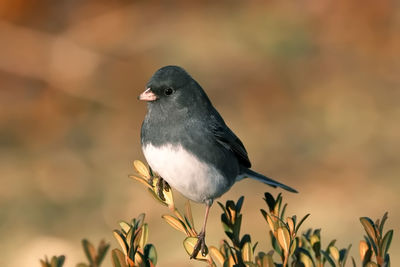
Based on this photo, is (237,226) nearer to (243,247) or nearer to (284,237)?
(243,247)

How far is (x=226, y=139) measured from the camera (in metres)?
2.60

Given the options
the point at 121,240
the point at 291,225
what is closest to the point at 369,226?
the point at 291,225

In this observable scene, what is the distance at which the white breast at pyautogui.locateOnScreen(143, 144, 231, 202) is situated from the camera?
2.27 meters

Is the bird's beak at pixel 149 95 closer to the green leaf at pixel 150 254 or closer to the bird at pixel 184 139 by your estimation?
the bird at pixel 184 139

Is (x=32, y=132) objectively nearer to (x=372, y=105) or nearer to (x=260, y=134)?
(x=260, y=134)

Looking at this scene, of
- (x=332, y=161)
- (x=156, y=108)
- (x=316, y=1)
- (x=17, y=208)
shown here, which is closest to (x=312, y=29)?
(x=316, y=1)

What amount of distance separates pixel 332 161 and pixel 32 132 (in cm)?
223

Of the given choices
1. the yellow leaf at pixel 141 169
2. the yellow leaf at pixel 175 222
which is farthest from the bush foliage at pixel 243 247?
the yellow leaf at pixel 141 169

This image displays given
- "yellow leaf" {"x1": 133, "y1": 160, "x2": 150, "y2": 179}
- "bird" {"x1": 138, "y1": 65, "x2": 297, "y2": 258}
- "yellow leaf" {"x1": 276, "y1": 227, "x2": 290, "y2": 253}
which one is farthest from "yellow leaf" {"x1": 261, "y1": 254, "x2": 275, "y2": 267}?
"bird" {"x1": 138, "y1": 65, "x2": 297, "y2": 258}

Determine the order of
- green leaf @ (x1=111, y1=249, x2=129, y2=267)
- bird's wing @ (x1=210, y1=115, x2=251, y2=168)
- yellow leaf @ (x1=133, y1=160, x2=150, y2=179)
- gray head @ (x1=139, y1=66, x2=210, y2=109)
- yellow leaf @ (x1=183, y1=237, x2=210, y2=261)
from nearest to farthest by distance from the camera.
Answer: green leaf @ (x1=111, y1=249, x2=129, y2=267) < yellow leaf @ (x1=183, y1=237, x2=210, y2=261) < yellow leaf @ (x1=133, y1=160, x2=150, y2=179) < gray head @ (x1=139, y1=66, x2=210, y2=109) < bird's wing @ (x1=210, y1=115, x2=251, y2=168)

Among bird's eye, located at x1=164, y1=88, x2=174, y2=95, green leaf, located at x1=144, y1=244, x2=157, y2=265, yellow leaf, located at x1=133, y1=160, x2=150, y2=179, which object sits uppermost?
bird's eye, located at x1=164, y1=88, x2=174, y2=95

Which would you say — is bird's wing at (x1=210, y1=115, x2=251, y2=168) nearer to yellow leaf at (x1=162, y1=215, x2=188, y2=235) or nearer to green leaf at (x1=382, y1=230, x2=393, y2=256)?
yellow leaf at (x1=162, y1=215, x2=188, y2=235)

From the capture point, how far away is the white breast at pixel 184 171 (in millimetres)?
2271

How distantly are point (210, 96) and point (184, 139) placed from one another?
2988mm
